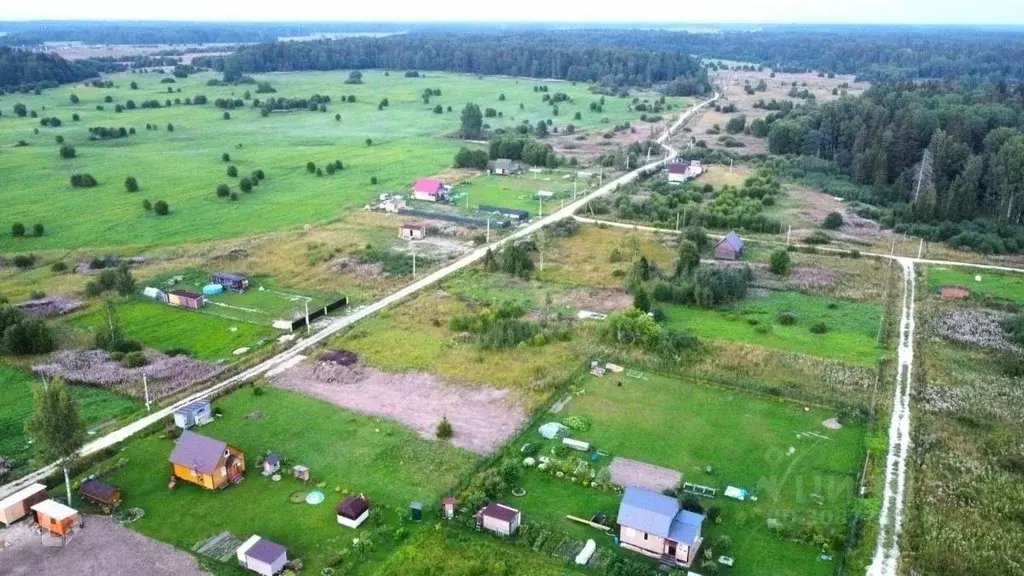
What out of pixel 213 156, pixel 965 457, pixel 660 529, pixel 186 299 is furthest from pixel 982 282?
pixel 213 156

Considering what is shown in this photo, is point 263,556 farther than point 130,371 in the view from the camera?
No

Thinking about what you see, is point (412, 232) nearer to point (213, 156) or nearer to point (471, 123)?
point (213, 156)

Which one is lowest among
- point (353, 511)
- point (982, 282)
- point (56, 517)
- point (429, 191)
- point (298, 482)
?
point (982, 282)

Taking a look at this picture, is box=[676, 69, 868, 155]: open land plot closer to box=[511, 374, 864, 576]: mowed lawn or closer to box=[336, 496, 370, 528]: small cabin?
box=[511, 374, 864, 576]: mowed lawn

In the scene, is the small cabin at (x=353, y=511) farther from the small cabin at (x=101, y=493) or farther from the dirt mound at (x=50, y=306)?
the dirt mound at (x=50, y=306)

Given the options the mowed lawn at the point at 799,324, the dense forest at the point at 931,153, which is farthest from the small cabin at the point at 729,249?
the dense forest at the point at 931,153

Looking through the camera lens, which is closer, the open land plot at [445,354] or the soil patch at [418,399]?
the soil patch at [418,399]
